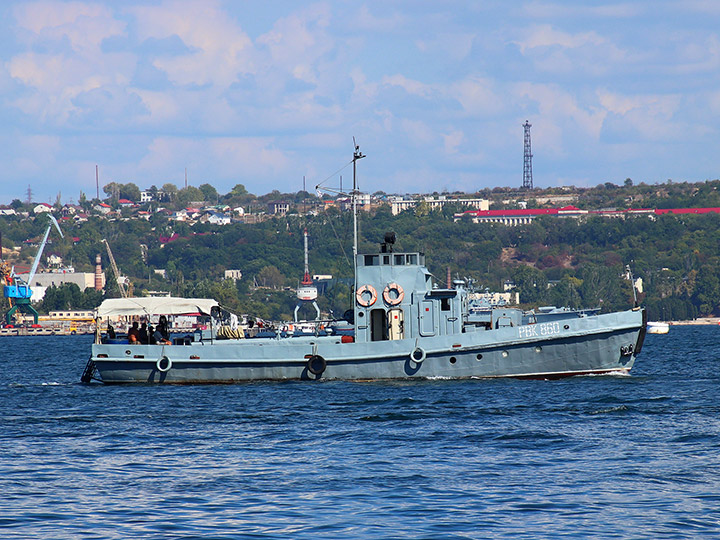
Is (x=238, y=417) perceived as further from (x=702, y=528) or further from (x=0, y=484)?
(x=702, y=528)

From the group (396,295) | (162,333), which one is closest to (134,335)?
(162,333)

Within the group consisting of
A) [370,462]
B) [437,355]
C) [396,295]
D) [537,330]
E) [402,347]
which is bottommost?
[370,462]

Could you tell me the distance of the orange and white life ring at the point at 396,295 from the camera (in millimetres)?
39438

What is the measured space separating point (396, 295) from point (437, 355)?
2667mm

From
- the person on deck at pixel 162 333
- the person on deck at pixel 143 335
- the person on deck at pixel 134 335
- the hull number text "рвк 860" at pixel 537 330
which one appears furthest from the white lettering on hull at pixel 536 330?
the person on deck at pixel 134 335

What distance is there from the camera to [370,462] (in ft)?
78.8

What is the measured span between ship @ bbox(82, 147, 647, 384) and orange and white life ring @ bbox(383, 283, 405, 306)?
0.04 m

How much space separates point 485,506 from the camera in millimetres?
19797

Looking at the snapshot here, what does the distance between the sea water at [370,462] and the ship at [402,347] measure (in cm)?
85

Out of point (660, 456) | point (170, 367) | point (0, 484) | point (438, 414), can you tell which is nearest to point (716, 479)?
point (660, 456)

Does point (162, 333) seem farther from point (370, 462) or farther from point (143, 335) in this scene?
point (370, 462)

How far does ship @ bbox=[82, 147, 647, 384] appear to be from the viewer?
1511 inches

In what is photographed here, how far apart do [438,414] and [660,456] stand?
8189mm

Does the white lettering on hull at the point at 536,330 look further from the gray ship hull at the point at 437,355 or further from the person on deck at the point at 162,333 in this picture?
the person on deck at the point at 162,333
